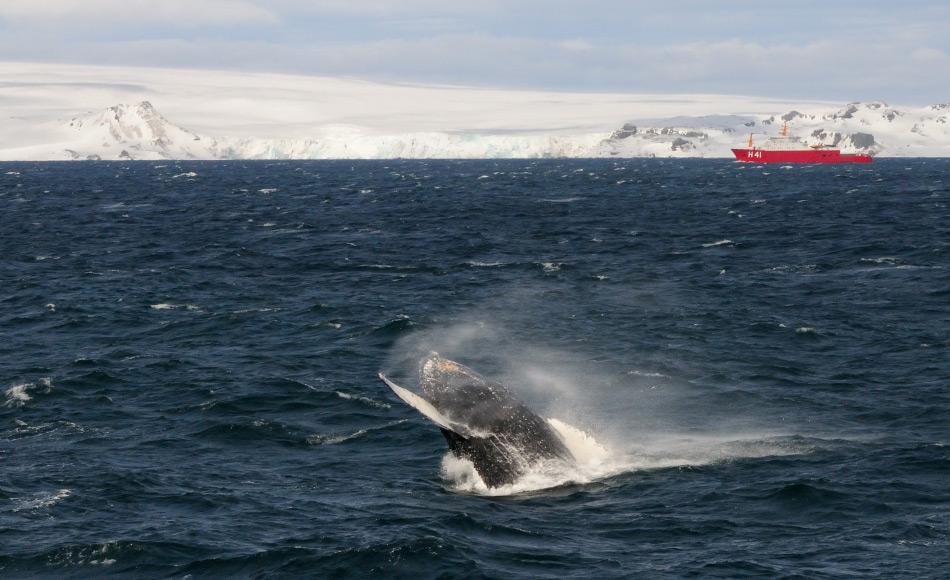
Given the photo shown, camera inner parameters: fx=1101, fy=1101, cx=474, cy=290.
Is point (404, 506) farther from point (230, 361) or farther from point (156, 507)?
point (230, 361)

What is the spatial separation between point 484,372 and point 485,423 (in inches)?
600

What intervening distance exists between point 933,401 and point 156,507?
2249cm

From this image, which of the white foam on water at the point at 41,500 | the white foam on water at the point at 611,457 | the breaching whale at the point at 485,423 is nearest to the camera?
the breaching whale at the point at 485,423

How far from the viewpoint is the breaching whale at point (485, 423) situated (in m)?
23.0

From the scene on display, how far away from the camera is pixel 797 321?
46.7 meters

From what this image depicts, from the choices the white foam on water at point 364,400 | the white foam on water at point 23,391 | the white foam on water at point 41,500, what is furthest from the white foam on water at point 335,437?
the white foam on water at point 23,391

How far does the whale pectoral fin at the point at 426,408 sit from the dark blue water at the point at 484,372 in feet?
6.95

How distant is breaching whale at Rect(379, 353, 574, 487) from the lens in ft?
75.5

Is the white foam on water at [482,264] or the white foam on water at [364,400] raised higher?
the white foam on water at [482,264]

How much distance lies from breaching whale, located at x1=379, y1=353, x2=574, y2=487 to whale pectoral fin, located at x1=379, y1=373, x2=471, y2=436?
0.06 feet

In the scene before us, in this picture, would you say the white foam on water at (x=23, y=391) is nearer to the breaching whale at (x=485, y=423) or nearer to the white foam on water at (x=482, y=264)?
the breaching whale at (x=485, y=423)

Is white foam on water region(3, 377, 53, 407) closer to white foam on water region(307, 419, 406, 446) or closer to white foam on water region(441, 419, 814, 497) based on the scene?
white foam on water region(307, 419, 406, 446)

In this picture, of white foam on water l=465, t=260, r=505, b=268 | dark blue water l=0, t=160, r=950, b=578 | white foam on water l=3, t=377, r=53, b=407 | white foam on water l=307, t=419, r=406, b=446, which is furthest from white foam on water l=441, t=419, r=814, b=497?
white foam on water l=465, t=260, r=505, b=268

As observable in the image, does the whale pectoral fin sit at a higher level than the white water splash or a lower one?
higher
